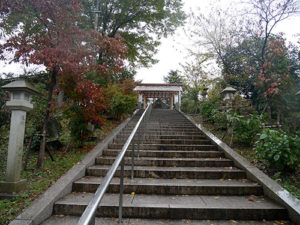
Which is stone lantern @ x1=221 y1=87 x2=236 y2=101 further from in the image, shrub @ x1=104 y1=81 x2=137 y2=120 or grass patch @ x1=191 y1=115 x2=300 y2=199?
shrub @ x1=104 y1=81 x2=137 y2=120

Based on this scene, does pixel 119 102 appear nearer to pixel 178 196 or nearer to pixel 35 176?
pixel 35 176

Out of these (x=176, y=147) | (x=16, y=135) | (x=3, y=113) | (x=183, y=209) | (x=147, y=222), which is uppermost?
(x=3, y=113)

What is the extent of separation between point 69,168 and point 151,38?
33.6 feet

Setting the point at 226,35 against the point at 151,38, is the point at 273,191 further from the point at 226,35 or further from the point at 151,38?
the point at 151,38

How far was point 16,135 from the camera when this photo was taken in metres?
2.91

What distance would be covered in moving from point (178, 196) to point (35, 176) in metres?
2.74

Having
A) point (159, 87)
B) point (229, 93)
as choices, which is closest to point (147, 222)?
point (229, 93)

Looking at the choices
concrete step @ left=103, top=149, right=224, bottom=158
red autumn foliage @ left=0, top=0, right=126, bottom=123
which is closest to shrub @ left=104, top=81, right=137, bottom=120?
red autumn foliage @ left=0, top=0, right=126, bottom=123

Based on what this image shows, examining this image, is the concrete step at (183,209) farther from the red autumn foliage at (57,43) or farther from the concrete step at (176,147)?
the red autumn foliage at (57,43)

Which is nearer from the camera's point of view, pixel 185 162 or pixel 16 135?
pixel 16 135

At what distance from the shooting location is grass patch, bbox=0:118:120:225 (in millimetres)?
2344

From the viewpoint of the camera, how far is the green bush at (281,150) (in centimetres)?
309

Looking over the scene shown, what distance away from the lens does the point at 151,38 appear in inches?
456

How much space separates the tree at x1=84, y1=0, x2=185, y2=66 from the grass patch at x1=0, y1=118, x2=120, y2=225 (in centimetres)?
696
